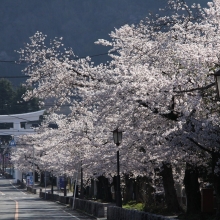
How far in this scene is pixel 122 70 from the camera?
834 inches

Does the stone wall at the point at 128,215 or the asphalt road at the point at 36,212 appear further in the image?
the asphalt road at the point at 36,212

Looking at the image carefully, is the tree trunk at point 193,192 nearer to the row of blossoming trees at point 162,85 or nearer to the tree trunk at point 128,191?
the row of blossoming trees at point 162,85

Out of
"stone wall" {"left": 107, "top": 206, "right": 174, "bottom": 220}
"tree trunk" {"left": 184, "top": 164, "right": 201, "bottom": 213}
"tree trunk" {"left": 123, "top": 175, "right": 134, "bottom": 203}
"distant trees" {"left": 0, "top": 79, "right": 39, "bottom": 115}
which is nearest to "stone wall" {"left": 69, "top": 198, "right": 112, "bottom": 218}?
"tree trunk" {"left": 123, "top": 175, "right": 134, "bottom": 203}

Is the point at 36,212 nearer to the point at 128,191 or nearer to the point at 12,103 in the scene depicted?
the point at 128,191

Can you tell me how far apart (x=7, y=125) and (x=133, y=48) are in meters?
125

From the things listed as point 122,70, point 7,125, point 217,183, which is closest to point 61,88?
point 122,70

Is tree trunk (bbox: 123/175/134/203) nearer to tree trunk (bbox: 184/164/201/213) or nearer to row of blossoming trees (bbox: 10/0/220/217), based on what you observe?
row of blossoming trees (bbox: 10/0/220/217)

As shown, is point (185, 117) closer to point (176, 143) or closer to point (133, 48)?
point (176, 143)

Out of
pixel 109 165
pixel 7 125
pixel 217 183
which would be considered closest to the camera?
pixel 217 183

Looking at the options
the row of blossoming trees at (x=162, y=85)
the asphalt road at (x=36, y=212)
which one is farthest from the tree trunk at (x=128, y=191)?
the row of blossoming trees at (x=162, y=85)

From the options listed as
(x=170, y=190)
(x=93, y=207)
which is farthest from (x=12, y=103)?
(x=170, y=190)

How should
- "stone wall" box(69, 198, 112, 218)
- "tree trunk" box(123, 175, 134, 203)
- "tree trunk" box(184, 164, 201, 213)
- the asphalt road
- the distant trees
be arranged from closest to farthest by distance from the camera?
"tree trunk" box(184, 164, 201, 213)
"stone wall" box(69, 198, 112, 218)
the asphalt road
"tree trunk" box(123, 175, 134, 203)
the distant trees

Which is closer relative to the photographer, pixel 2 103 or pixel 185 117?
pixel 185 117

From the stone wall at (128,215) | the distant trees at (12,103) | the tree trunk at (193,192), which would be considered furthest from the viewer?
the distant trees at (12,103)
